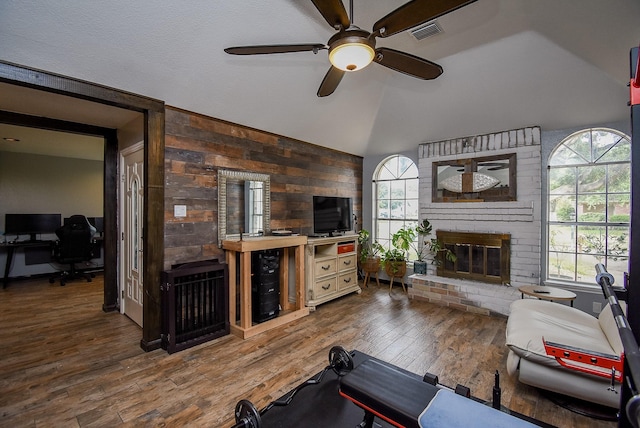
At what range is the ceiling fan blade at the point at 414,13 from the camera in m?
1.52

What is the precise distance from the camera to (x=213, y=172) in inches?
136

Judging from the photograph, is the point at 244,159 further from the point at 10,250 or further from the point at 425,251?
the point at 10,250

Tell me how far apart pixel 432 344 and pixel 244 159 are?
121 inches

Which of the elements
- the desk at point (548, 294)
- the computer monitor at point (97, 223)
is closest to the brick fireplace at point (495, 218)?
the desk at point (548, 294)

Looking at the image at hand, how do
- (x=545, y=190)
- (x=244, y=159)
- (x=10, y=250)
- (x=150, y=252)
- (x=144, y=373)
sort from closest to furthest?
(x=144, y=373)
(x=150, y=252)
(x=244, y=159)
(x=545, y=190)
(x=10, y=250)

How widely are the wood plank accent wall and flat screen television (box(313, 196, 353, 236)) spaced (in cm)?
27

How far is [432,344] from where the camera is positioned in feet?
10.1

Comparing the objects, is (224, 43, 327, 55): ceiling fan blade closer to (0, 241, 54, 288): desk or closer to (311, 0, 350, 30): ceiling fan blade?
(311, 0, 350, 30): ceiling fan blade

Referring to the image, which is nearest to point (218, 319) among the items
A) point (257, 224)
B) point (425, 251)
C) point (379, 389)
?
point (257, 224)

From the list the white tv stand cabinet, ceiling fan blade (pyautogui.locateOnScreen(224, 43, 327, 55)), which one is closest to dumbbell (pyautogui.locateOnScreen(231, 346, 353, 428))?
the white tv stand cabinet

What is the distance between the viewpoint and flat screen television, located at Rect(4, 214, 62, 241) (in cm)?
541

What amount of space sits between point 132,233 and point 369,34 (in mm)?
3538

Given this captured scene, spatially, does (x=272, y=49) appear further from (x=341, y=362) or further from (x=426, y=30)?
(x=341, y=362)

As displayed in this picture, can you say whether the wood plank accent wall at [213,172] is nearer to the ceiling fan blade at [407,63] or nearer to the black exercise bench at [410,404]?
the ceiling fan blade at [407,63]
